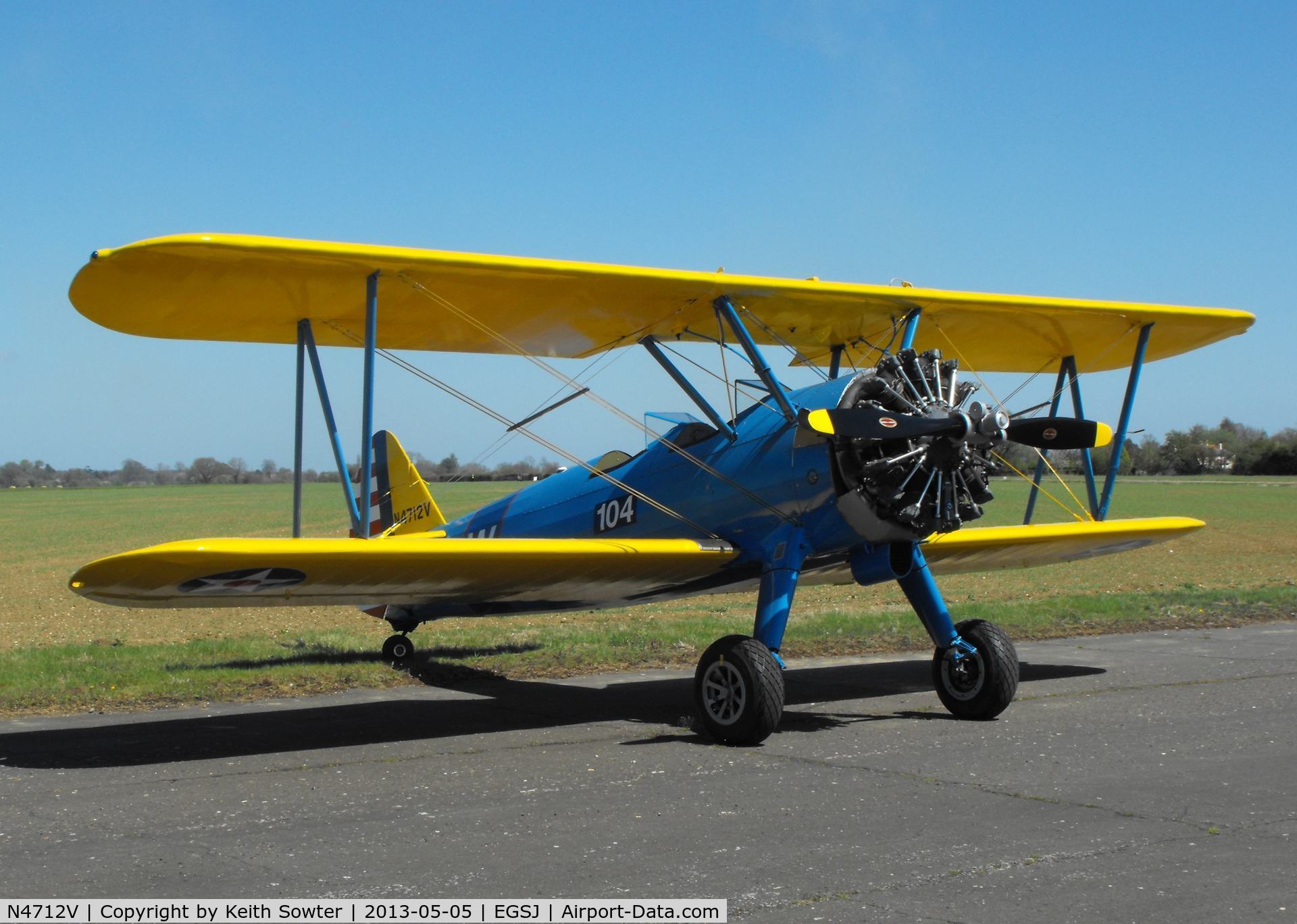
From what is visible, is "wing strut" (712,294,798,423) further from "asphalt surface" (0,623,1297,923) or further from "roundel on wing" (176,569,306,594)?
"roundel on wing" (176,569,306,594)

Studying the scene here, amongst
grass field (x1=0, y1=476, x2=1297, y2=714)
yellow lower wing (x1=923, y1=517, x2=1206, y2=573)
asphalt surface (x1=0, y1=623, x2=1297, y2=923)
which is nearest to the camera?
asphalt surface (x1=0, y1=623, x2=1297, y2=923)

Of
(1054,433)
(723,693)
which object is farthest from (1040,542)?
(723,693)

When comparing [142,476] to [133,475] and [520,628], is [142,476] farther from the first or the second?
[520,628]

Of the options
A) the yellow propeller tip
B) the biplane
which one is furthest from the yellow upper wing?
the yellow propeller tip

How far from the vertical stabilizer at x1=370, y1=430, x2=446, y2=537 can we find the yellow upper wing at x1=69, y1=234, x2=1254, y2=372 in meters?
2.43

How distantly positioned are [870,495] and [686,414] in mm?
2106

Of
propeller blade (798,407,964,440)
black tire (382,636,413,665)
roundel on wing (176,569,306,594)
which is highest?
propeller blade (798,407,964,440)

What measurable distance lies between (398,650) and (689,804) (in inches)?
256

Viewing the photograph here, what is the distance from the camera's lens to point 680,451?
30.2 feet

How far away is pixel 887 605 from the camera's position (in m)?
17.5

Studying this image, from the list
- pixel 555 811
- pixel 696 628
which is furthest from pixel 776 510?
pixel 696 628

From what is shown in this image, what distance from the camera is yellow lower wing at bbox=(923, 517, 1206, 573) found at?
1046 cm

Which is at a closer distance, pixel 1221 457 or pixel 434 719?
pixel 434 719

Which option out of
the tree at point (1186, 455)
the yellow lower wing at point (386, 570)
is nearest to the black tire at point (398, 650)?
the yellow lower wing at point (386, 570)
